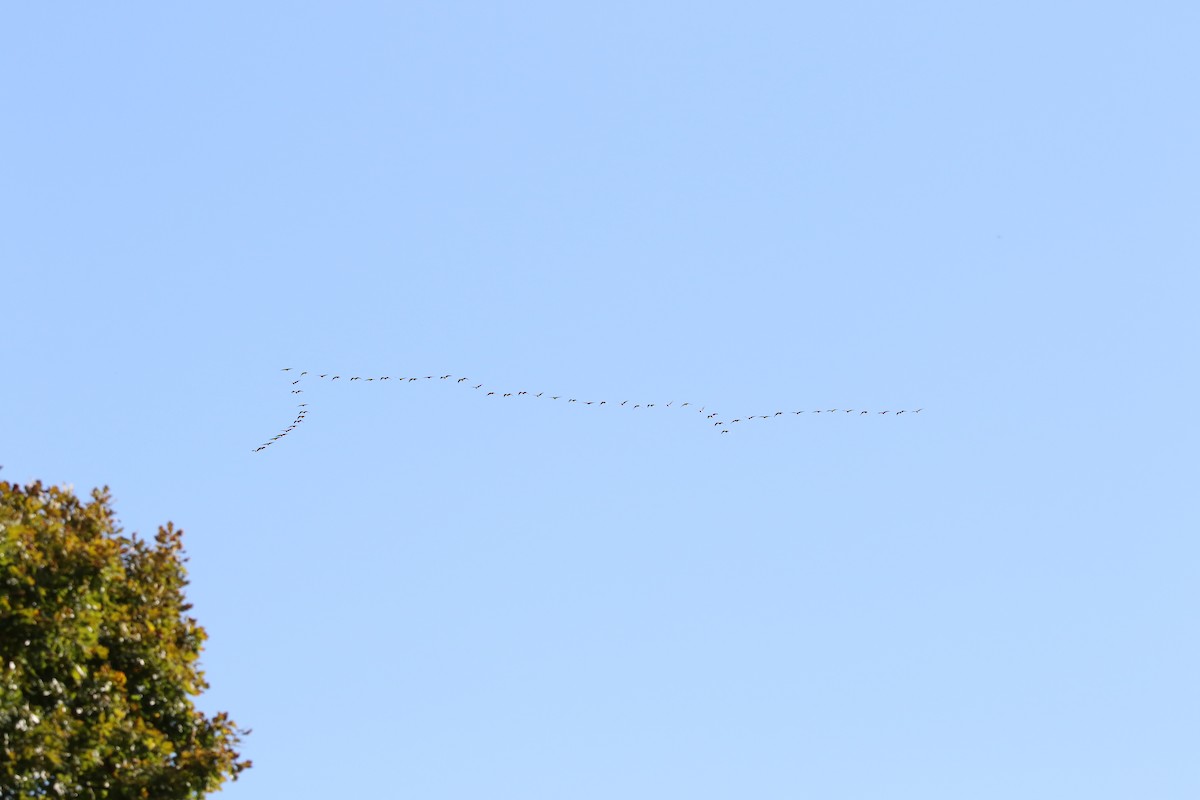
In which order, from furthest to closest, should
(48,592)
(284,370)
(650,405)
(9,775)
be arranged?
(284,370), (650,405), (48,592), (9,775)

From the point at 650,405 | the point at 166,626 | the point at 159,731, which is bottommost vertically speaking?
the point at 159,731

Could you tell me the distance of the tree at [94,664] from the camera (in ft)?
85.1

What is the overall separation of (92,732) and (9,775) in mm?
1990

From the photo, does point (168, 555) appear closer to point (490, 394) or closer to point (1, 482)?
point (1, 482)

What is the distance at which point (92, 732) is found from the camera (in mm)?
26828

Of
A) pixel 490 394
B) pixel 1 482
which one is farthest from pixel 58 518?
pixel 490 394

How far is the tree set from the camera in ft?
85.1

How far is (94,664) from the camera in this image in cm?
2808

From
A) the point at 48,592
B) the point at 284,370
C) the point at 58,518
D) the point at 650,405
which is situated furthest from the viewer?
the point at 284,370

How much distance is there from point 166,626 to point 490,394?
20438mm

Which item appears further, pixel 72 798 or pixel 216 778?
pixel 216 778

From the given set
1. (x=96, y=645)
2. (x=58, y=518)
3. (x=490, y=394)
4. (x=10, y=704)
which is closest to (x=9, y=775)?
(x=10, y=704)

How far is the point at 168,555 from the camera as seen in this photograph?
30.2 m

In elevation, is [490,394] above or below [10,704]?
above
